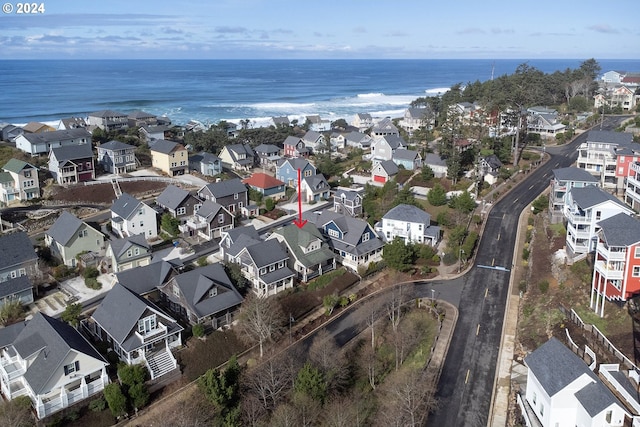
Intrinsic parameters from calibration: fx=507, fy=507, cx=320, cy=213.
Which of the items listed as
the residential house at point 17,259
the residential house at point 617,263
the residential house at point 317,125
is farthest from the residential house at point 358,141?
the residential house at point 17,259

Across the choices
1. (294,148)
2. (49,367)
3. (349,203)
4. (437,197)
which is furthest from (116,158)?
(49,367)

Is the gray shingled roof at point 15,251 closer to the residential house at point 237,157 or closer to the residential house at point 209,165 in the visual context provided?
the residential house at point 209,165

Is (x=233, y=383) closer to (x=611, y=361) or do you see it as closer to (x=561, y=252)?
(x=611, y=361)

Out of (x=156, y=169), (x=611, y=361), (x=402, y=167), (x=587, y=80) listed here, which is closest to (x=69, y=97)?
(x=156, y=169)

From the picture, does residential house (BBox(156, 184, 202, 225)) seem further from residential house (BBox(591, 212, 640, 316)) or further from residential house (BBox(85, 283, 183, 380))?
residential house (BBox(591, 212, 640, 316))

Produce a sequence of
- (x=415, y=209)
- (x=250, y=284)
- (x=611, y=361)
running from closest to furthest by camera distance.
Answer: (x=611, y=361) → (x=250, y=284) → (x=415, y=209)

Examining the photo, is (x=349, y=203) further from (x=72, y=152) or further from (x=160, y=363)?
(x=72, y=152)
